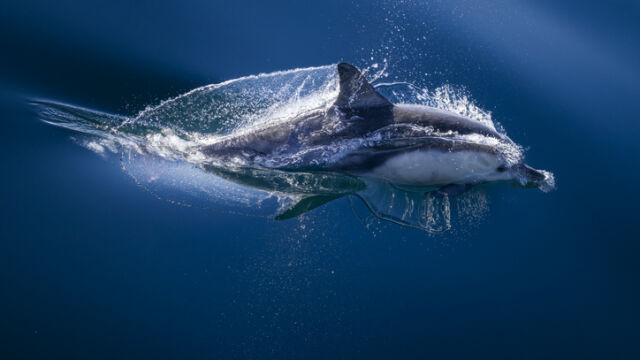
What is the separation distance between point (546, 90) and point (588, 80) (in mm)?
655

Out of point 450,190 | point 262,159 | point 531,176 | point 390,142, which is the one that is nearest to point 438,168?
point 450,190

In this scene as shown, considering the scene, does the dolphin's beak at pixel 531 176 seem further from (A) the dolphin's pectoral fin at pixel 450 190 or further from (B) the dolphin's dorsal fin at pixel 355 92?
(B) the dolphin's dorsal fin at pixel 355 92

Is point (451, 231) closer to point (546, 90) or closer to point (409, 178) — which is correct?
point (409, 178)

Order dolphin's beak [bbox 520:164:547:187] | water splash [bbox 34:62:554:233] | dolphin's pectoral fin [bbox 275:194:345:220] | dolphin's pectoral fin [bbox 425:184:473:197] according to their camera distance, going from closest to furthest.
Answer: dolphin's pectoral fin [bbox 275:194:345:220], water splash [bbox 34:62:554:233], dolphin's pectoral fin [bbox 425:184:473:197], dolphin's beak [bbox 520:164:547:187]

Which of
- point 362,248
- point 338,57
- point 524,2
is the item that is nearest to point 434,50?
point 338,57

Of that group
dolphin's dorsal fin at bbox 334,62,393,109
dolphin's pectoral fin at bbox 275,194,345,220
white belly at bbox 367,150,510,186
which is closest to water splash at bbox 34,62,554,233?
dolphin's pectoral fin at bbox 275,194,345,220

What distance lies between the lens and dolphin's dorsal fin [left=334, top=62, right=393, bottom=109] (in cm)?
396

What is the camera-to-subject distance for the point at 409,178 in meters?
4.21

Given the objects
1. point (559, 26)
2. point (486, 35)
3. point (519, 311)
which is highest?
point (559, 26)

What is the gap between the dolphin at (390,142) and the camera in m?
4.08

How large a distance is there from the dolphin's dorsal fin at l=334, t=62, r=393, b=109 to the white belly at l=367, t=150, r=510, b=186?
545 millimetres

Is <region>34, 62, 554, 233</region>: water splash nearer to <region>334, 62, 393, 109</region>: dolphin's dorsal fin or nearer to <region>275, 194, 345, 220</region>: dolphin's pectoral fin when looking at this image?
<region>275, 194, 345, 220</region>: dolphin's pectoral fin

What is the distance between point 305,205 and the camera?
3953 millimetres

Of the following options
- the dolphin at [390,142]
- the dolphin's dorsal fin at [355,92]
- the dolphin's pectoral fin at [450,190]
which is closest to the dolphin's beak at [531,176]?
the dolphin at [390,142]
